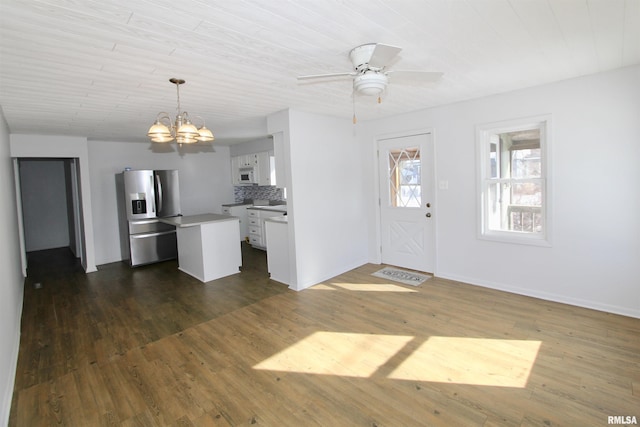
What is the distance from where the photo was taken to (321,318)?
348 centimetres

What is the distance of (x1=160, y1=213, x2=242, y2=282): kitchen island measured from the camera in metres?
4.81

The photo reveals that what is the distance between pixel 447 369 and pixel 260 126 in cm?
427

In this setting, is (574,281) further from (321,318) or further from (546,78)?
(321,318)

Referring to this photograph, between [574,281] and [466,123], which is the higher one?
[466,123]

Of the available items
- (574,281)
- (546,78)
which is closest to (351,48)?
(546,78)

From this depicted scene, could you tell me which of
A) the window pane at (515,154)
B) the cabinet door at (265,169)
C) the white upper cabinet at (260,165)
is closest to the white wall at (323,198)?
the window pane at (515,154)

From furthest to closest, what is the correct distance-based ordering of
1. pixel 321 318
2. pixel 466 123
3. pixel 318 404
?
pixel 466 123 → pixel 321 318 → pixel 318 404

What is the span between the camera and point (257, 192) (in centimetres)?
793

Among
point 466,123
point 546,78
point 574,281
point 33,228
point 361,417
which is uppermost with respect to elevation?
point 546,78

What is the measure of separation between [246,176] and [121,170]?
8.11 feet

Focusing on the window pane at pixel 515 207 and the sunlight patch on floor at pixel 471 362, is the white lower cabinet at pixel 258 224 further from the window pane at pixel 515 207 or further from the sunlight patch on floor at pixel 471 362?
the sunlight patch on floor at pixel 471 362

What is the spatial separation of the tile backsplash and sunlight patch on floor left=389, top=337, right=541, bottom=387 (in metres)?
5.12

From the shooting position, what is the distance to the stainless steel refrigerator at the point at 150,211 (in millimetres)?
5816

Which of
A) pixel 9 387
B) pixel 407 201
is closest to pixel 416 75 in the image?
pixel 407 201
